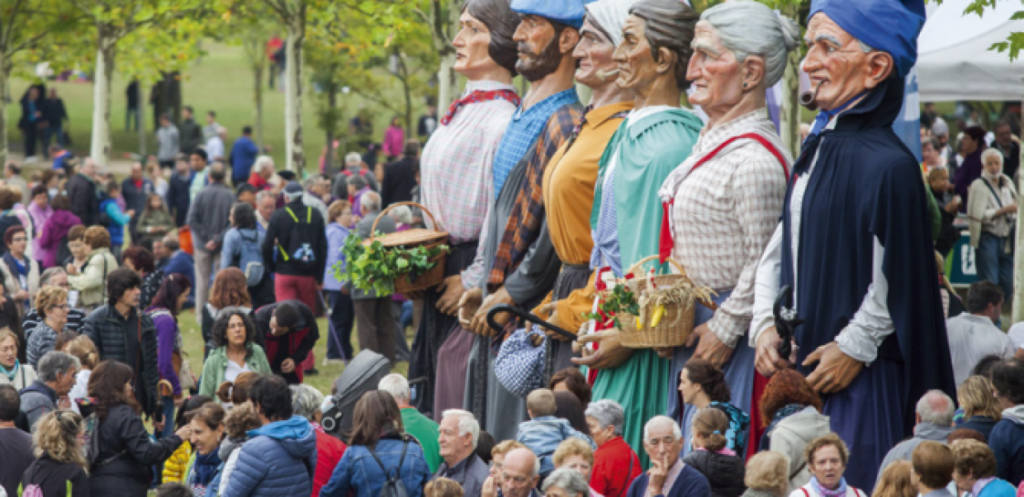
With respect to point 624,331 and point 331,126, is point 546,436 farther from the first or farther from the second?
point 331,126

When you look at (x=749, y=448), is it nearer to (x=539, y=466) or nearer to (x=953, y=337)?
(x=539, y=466)

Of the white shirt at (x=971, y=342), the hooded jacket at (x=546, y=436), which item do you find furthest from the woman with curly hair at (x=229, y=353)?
the white shirt at (x=971, y=342)

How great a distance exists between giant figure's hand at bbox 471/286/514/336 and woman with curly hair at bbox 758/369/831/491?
224 centimetres

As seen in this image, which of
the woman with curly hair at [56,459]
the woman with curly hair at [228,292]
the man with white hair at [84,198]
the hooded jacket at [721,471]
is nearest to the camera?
the hooded jacket at [721,471]

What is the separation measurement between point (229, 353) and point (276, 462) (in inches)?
119

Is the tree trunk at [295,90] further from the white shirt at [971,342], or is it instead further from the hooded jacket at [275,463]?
the hooded jacket at [275,463]

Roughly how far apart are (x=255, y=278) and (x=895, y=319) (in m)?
8.63

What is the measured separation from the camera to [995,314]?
8750 mm

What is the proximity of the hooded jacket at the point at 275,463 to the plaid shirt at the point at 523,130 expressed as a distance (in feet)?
7.17

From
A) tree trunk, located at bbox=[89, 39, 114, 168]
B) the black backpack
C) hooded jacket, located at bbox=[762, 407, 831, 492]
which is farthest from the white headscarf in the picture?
tree trunk, located at bbox=[89, 39, 114, 168]

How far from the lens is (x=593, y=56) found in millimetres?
7023

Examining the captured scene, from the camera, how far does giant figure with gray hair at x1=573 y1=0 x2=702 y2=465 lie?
21.3 feet

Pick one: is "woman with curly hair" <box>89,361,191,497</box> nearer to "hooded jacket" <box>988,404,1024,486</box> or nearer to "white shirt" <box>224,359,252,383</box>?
"white shirt" <box>224,359,252,383</box>

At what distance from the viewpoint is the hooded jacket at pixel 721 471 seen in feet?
18.0
